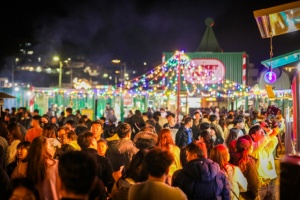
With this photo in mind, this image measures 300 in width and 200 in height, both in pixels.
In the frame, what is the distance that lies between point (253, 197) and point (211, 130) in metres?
4.29

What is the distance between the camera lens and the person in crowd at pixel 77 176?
2955 mm

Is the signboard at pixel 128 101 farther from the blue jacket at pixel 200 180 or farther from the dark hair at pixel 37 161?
the blue jacket at pixel 200 180

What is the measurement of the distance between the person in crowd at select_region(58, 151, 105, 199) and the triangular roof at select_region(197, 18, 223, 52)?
116 ft

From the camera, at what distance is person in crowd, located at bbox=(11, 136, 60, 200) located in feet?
15.2

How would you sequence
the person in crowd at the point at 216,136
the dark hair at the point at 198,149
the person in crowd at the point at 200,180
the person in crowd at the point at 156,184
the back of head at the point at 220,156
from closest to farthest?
the person in crowd at the point at 156,184
the person in crowd at the point at 200,180
the dark hair at the point at 198,149
the back of head at the point at 220,156
the person in crowd at the point at 216,136

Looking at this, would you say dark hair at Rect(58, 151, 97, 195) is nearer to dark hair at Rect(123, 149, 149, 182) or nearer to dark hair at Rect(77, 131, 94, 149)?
dark hair at Rect(123, 149, 149, 182)

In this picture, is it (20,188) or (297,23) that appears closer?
(20,188)

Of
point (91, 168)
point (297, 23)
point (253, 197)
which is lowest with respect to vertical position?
point (253, 197)

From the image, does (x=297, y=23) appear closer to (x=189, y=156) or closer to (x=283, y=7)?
(x=283, y=7)

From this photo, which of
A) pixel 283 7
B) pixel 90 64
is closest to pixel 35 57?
pixel 90 64

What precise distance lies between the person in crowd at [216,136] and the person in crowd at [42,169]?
21.2 feet

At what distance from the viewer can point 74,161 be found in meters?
3.05

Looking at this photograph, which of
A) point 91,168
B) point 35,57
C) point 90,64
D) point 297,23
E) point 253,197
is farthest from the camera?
point 90,64

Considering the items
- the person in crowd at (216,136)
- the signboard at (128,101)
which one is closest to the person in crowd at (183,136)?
the person in crowd at (216,136)
